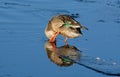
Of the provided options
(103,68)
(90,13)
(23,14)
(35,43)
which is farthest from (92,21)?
(103,68)

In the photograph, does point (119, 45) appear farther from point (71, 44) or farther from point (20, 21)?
point (20, 21)

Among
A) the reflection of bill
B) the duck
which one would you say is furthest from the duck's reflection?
the duck

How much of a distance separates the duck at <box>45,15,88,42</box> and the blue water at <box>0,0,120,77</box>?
0.17 m

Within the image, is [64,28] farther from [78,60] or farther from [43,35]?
[78,60]

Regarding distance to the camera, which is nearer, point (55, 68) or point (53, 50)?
point (55, 68)

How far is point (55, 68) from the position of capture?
815cm

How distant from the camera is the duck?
31.3 feet

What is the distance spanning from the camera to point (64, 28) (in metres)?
9.66

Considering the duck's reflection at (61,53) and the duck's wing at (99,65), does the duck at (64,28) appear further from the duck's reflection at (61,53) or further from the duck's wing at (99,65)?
the duck's wing at (99,65)

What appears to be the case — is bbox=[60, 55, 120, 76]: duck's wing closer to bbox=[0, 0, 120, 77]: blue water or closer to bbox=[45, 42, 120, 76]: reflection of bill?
bbox=[45, 42, 120, 76]: reflection of bill

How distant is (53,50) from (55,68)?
1.11 m

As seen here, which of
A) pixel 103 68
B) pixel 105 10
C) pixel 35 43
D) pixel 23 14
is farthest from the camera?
pixel 105 10

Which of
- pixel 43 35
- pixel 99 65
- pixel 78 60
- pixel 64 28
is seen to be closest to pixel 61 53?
pixel 78 60

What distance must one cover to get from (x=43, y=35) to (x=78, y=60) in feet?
6.42
